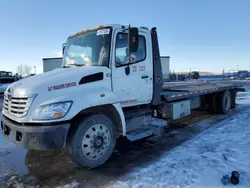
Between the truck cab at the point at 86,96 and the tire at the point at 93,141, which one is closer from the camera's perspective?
the truck cab at the point at 86,96

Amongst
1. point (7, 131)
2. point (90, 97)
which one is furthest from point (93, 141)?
point (7, 131)

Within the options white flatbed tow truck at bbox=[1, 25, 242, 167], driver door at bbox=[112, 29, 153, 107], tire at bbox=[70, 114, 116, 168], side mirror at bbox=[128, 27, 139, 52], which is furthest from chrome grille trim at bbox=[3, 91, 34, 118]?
side mirror at bbox=[128, 27, 139, 52]

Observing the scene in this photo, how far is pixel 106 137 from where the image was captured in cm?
398

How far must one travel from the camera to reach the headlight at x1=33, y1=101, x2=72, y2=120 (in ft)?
10.8

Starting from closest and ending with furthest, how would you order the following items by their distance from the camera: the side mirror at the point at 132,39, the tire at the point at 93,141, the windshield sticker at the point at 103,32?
the tire at the point at 93,141 → the side mirror at the point at 132,39 → the windshield sticker at the point at 103,32

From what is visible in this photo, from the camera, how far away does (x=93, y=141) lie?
380 cm

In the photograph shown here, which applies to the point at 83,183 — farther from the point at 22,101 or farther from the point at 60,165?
the point at 22,101

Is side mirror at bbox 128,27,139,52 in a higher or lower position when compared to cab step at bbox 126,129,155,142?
higher

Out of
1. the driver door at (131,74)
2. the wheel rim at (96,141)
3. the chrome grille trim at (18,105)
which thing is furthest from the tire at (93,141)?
the chrome grille trim at (18,105)

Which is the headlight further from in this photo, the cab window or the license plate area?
the cab window

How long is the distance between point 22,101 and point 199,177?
127 inches

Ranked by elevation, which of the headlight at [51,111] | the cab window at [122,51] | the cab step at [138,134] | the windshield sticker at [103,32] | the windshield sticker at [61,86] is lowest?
the cab step at [138,134]

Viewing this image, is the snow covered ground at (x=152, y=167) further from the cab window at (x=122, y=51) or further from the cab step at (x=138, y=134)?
the cab window at (x=122, y=51)

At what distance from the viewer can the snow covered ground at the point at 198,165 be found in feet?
10.9
